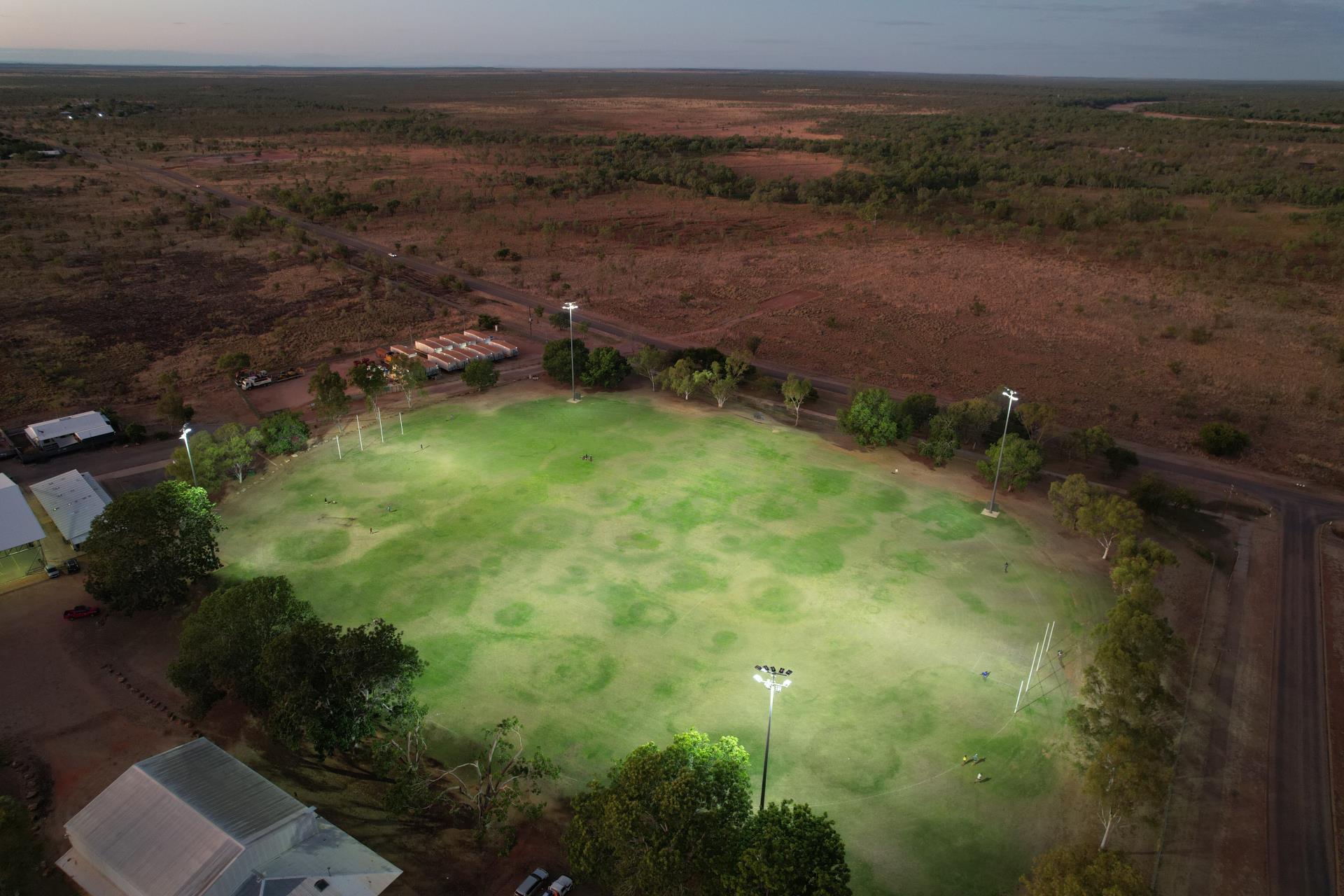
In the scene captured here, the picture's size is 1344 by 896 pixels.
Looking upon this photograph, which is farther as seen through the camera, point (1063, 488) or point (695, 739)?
point (1063, 488)

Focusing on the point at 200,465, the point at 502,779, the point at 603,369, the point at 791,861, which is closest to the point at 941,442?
the point at 603,369

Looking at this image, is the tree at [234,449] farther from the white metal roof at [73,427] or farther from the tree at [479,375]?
the tree at [479,375]

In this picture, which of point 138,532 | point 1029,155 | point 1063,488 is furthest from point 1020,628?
point 1029,155

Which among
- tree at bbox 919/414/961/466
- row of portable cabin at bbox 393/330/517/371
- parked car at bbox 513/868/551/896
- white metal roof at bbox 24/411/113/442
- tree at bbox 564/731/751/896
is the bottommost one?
parked car at bbox 513/868/551/896

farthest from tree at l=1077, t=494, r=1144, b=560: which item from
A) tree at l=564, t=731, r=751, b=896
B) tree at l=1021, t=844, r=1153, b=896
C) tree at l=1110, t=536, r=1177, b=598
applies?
tree at l=564, t=731, r=751, b=896

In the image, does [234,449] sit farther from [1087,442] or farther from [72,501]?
[1087,442]

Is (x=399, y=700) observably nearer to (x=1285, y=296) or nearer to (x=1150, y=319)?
(x=1150, y=319)

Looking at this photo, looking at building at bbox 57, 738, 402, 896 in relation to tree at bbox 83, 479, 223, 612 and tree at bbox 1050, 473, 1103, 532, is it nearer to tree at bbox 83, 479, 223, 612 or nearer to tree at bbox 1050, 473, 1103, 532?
tree at bbox 83, 479, 223, 612
